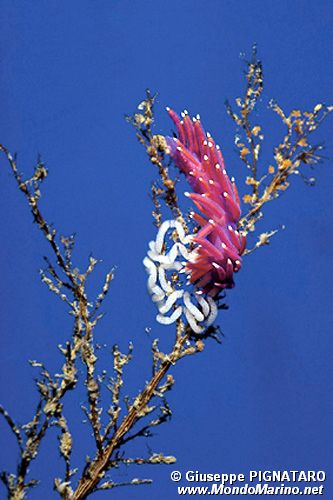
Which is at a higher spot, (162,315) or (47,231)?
(47,231)

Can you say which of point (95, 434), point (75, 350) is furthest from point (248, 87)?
point (95, 434)

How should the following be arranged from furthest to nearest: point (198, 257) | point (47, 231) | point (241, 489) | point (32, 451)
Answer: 1. point (241, 489)
2. point (198, 257)
3. point (47, 231)
4. point (32, 451)

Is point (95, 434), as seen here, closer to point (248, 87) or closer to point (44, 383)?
point (44, 383)

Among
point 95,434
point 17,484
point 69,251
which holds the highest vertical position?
point 69,251

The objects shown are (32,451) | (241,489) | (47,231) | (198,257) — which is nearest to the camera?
(32,451)

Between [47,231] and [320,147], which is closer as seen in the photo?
[47,231]
